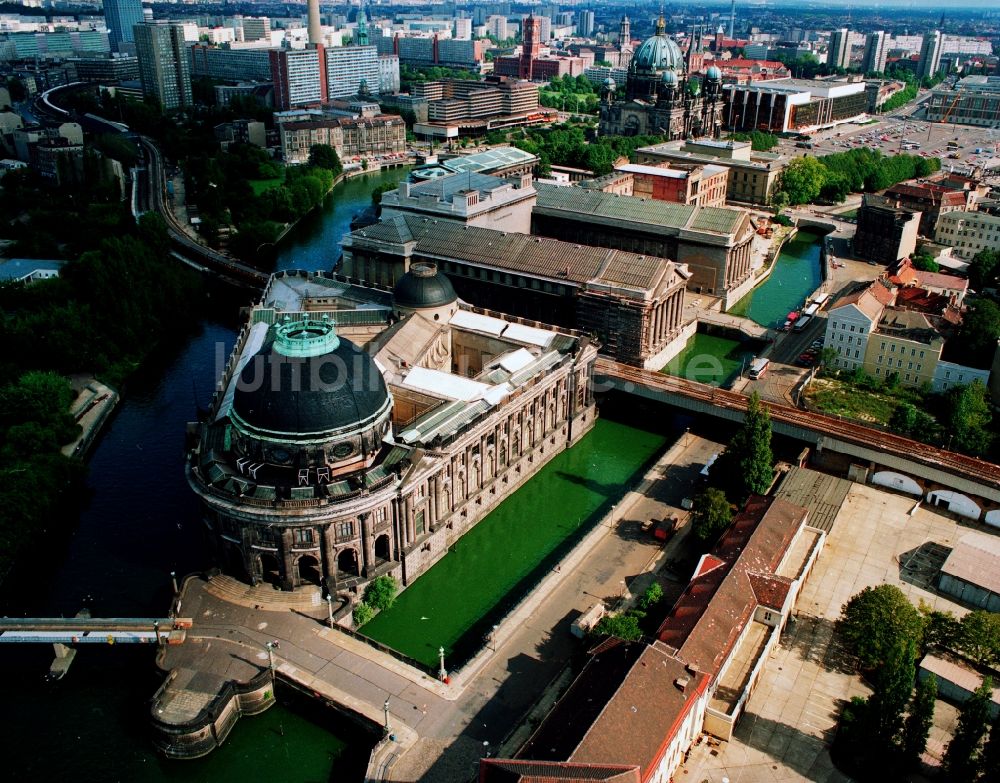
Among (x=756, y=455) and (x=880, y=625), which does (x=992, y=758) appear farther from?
(x=756, y=455)

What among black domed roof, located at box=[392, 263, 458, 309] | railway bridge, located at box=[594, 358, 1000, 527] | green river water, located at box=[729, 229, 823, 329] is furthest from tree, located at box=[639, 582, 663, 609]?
green river water, located at box=[729, 229, 823, 329]

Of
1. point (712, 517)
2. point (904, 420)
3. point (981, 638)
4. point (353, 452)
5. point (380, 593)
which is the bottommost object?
point (380, 593)

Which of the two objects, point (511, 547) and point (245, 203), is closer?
point (511, 547)

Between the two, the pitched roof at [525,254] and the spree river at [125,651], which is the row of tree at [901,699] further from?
the pitched roof at [525,254]

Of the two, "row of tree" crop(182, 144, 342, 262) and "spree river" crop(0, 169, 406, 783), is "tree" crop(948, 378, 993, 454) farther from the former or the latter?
"row of tree" crop(182, 144, 342, 262)

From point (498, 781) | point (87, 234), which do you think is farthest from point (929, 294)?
point (87, 234)

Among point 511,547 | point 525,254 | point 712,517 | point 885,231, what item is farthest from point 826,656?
point 885,231

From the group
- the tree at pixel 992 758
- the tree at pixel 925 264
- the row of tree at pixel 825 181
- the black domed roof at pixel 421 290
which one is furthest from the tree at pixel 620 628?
the row of tree at pixel 825 181

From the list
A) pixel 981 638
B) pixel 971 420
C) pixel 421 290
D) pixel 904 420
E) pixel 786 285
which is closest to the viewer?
pixel 981 638
